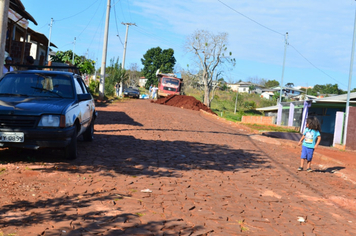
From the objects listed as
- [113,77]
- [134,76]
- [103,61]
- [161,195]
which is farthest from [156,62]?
[161,195]

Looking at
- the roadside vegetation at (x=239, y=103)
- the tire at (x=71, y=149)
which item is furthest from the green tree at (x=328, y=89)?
the tire at (x=71, y=149)

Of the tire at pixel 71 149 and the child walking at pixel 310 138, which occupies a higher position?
the child walking at pixel 310 138

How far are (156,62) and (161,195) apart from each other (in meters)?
86.3

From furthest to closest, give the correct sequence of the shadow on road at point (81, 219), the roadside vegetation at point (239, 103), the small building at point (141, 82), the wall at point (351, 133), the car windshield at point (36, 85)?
the small building at point (141, 82) < the roadside vegetation at point (239, 103) < the wall at point (351, 133) < the car windshield at point (36, 85) < the shadow on road at point (81, 219)

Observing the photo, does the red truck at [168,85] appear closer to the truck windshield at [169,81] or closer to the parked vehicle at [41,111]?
the truck windshield at [169,81]

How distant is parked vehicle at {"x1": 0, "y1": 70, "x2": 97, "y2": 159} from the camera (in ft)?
19.3

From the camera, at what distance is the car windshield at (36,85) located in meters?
6.94

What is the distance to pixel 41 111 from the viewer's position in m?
6.00

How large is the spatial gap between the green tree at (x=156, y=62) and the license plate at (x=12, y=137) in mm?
83213

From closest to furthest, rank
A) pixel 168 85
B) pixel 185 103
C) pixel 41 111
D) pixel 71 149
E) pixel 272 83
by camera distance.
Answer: pixel 41 111 < pixel 71 149 < pixel 185 103 < pixel 168 85 < pixel 272 83

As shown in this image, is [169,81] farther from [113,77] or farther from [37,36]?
[37,36]

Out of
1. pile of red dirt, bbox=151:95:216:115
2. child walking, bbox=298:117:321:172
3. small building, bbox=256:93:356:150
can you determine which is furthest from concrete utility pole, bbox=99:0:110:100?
child walking, bbox=298:117:321:172

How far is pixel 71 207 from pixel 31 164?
2.25 metres

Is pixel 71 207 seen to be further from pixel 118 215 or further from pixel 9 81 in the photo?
pixel 9 81
